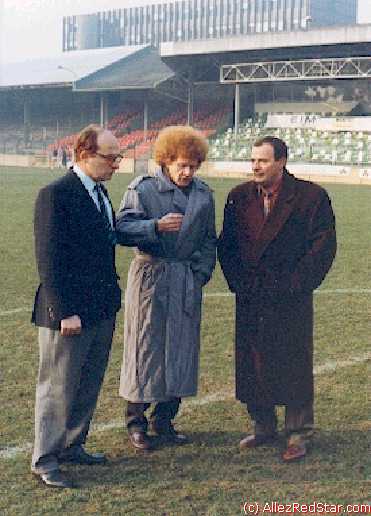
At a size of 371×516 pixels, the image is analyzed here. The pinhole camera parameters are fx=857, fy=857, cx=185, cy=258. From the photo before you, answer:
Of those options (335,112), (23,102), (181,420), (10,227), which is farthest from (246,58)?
(181,420)

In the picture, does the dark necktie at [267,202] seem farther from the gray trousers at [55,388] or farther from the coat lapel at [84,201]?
the gray trousers at [55,388]

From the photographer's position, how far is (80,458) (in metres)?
4.55

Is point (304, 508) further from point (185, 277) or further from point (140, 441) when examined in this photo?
point (185, 277)

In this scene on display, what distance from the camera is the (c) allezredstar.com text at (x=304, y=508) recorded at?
398 cm

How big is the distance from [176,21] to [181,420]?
124925 millimetres

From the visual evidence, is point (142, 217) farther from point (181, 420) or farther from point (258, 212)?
point (181, 420)

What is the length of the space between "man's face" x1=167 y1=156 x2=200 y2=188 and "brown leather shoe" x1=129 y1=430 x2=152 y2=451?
142cm

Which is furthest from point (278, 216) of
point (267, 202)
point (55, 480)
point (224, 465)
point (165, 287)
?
point (55, 480)

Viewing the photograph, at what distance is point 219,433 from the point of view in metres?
5.12

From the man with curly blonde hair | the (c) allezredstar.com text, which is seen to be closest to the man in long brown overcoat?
the man with curly blonde hair

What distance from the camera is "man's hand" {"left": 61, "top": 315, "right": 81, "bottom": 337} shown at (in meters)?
4.11

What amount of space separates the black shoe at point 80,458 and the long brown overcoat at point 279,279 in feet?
3.01

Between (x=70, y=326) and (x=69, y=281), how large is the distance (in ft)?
0.72

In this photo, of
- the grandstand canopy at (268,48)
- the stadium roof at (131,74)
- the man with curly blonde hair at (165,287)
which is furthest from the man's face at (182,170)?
the stadium roof at (131,74)
